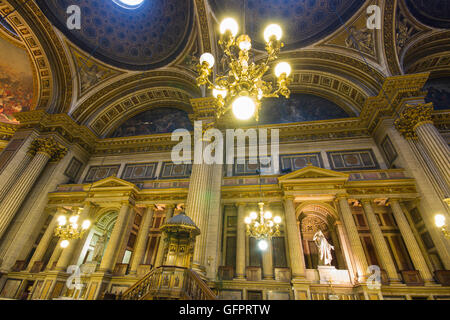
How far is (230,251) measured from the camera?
9992mm

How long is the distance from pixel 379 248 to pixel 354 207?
2.64 meters

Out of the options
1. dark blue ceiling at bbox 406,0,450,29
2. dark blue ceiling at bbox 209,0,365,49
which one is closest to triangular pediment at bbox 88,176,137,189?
dark blue ceiling at bbox 209,0,365,49

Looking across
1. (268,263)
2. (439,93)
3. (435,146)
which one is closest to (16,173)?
(268,263)

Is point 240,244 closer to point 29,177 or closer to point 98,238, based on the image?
point 98,238

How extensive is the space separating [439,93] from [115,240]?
1943 cm

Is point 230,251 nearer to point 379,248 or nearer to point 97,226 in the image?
point 379,248

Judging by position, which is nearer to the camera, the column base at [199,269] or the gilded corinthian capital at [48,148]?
the column base at [199,269]

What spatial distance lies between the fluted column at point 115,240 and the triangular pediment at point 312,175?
784cm

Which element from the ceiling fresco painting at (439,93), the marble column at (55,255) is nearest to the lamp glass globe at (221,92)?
the marble column at (55,255)

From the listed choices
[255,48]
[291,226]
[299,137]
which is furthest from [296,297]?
[255,48]

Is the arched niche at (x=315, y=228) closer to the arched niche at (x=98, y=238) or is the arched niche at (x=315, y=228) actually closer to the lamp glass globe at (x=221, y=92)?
the lamp glass globe at (x=221, y=92)

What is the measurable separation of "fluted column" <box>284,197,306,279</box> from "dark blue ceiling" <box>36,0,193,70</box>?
11.6 metres

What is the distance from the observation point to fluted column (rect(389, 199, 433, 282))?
7.94 meters

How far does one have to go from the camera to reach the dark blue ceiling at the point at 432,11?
1178 cm
